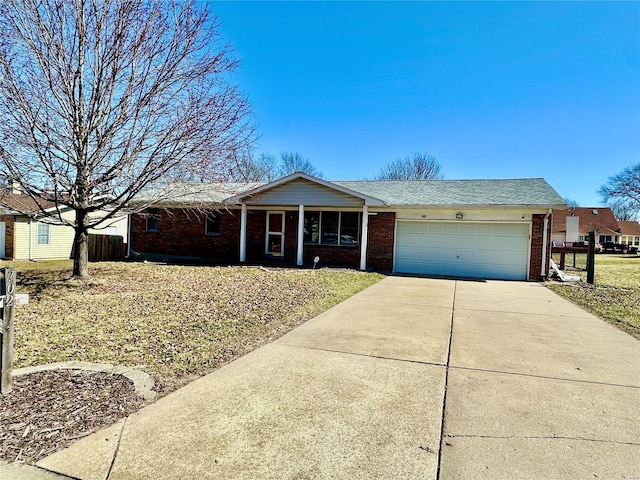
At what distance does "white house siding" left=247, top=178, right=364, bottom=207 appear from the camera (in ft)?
48.2

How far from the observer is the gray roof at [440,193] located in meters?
12.4

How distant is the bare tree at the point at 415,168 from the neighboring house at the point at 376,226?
23.4 meters

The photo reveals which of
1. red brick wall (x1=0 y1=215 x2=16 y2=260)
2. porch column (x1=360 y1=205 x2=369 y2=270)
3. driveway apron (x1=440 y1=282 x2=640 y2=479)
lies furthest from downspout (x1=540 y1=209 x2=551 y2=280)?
red brick wall (x1=0 y1=215 x2=16 y2=260)

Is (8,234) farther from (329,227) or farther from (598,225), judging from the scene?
(598,225)

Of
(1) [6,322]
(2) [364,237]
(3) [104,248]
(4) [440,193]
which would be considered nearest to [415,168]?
(4) [440,193]

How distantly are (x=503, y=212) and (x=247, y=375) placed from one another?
12.1 m

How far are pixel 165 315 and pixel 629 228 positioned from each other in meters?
65.7

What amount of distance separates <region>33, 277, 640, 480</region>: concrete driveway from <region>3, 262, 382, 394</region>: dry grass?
0.67m

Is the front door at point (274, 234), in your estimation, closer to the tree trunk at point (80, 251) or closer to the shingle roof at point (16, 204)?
the tree trunk at point (80, 251)

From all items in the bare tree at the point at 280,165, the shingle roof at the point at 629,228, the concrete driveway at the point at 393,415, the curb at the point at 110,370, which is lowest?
the curb at the point at 110,370

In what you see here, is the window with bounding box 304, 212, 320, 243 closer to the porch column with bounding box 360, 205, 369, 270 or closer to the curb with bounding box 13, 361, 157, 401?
the porch column with bounding box 360, 205, 369, 270

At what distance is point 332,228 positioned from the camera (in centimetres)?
1598

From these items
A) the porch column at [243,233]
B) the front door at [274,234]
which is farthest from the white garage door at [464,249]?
the porch column at [243,233]

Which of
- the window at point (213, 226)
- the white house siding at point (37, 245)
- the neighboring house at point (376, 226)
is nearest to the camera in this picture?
the neighboring house at point (376, 226)
